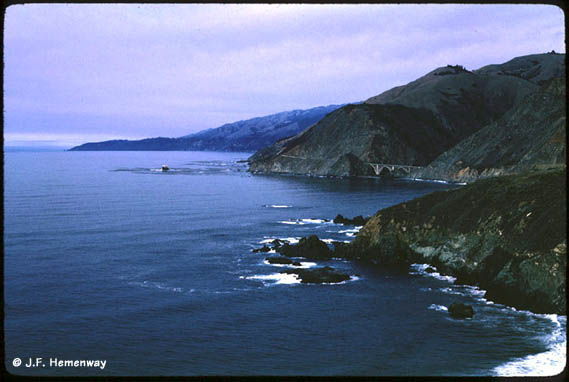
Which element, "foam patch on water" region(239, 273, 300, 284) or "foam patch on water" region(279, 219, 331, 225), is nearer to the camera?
"foam patch on water" region(239, 273, 300, 284)

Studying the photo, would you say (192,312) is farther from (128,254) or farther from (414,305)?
(128,254)

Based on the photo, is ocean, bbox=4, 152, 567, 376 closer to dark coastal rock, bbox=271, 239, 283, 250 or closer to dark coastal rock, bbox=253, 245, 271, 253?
dark coastal rock, bbox=253, 245, 271, 253

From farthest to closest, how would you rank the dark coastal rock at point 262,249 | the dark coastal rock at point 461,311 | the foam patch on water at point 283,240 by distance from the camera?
the foam patch on water at point 283,240
the dark coastal rock at point 262,249
the dark coastal rock at point 461,311

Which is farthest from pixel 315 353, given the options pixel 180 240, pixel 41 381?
pixel 180 240

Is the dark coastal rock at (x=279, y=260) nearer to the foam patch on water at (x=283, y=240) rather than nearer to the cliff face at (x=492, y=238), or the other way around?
the cliff face at (x=492, y=238)

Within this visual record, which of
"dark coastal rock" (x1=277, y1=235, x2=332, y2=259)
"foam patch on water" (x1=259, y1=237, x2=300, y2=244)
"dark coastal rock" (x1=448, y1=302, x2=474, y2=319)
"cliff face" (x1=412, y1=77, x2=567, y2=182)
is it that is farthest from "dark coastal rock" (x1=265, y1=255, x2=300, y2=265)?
"cliff face" (x1=412, y1=77, x2=567, y2=182)

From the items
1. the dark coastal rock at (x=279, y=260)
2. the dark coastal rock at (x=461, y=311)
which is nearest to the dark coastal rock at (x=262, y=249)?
the dark coastal rock at (x=279, y=260)
